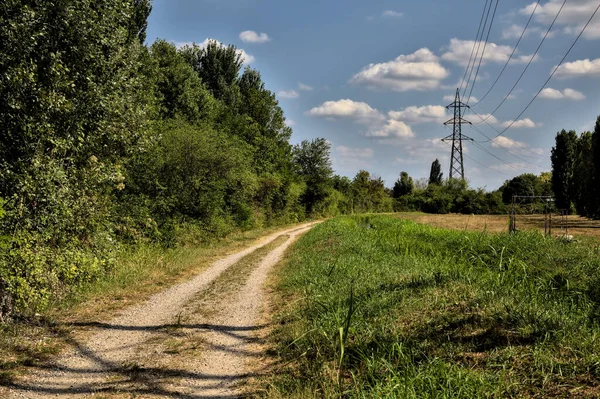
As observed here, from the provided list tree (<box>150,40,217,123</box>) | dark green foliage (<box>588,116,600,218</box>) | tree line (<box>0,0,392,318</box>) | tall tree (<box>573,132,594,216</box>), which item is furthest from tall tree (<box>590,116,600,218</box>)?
tree line (<box>0,0,392,318</box>)

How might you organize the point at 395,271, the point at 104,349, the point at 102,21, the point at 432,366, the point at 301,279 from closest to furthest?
the point at 432,366
the point at 104,349
the point at 102,21
the point at 395,271
the point at 301,279

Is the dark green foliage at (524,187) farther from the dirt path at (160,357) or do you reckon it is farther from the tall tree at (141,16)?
the dirt path at (160,357)

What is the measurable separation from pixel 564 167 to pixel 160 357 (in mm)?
62444

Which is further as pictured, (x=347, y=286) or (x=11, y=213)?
(x=347, y=286)

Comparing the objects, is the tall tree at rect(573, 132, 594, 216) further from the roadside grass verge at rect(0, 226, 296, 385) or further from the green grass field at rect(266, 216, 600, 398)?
the roadside grass verge at rect(0, 226, 296, 385)

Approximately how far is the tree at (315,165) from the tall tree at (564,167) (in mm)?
32710

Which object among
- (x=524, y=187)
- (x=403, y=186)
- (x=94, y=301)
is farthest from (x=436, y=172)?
(x=94, y=301)

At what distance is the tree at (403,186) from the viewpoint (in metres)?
92.2

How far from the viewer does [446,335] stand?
209 inches

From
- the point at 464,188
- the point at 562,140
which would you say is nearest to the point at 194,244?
the point at 562,140

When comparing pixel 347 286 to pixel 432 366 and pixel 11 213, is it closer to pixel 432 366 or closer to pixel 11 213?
pixel 432 366

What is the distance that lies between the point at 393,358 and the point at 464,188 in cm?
7762

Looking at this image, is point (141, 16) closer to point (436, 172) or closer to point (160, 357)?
point (160, 357)

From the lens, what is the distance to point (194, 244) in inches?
843
